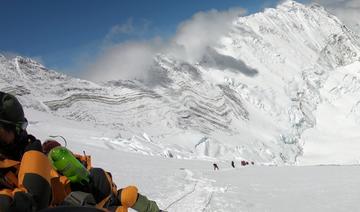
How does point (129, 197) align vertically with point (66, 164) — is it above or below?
below

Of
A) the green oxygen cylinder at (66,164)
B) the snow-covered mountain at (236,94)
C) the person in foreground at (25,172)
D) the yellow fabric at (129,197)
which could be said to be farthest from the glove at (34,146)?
the snow-covered mountain at (236,94)

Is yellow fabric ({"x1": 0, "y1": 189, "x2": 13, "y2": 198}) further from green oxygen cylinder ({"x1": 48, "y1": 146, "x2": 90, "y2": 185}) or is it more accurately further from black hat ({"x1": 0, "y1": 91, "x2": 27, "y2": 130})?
green oxygen cylinder ({"x1": 48, "y1": 146, "x2": 90, "y2": 185})

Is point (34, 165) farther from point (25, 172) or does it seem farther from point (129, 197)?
point (129, 197)

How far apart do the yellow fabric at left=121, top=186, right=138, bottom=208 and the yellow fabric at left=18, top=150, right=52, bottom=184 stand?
74.6 inches

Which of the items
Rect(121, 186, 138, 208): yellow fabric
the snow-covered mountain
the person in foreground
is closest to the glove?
the person in foreground

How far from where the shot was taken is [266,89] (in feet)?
436

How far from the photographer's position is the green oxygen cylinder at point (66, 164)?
4332 mm

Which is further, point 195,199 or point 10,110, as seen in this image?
point 195,199

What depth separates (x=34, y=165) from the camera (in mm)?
3422

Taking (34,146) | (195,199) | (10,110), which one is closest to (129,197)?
(34,146)

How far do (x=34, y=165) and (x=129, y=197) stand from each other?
83.2 inches

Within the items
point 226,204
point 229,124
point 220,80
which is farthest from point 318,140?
point 226,204

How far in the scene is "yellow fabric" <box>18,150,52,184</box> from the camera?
11.1 ft

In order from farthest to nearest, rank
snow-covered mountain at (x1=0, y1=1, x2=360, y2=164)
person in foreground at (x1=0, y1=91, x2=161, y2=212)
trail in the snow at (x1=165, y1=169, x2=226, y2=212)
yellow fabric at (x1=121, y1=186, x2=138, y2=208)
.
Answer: snow-covered mountain at (x1=0, y1=1, x2=360, y2=164), trail in the snow at (x1=165, y1=169, x2=226, y2=212), yellow fabric at (x1=121, y1=186, x2=138, y2=208), person in foreground at (x1=0, y1=91, x2=161, y2=212)
